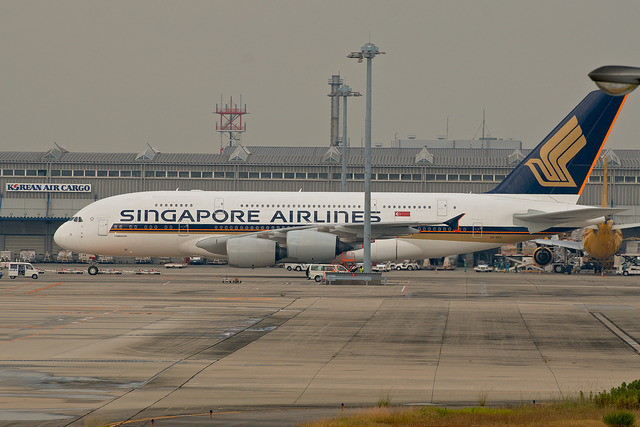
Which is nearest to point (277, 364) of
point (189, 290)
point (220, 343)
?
point (220, 343)

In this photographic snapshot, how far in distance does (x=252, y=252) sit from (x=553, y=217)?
20.4 m

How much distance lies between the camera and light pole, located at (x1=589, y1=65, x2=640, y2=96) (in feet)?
32.6

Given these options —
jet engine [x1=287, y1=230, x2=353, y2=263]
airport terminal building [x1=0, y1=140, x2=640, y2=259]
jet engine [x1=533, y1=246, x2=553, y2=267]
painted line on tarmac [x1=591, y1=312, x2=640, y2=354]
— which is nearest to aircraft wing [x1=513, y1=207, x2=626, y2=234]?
jet engine [x1=287, y1=230, x2=353, y2=263]

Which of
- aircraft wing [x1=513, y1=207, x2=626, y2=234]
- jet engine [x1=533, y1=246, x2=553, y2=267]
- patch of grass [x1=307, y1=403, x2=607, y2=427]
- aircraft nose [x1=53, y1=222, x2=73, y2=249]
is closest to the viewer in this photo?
patch of grass [x1=307, y1=403, x2=607, y2=427]

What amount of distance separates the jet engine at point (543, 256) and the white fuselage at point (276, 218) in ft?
49.1

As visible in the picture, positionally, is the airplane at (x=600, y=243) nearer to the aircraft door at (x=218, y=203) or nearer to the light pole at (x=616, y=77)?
the aircraft door at (x=218, y=203)

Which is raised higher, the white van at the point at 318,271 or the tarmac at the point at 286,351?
the white van at the point at 318,271

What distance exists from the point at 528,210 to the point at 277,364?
39.2 m

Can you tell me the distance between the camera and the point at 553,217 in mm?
55406

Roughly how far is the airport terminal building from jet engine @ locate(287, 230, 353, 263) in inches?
1581

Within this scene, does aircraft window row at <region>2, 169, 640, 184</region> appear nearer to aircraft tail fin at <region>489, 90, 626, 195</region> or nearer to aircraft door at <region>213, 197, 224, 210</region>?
aircraft tail fin at <region>489, 90, 626, 195</region>

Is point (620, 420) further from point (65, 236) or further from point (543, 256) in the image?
point (543, 256)

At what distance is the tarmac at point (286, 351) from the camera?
17125mm

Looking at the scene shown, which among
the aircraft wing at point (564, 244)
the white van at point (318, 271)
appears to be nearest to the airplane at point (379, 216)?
the white van at point (318, 271)
